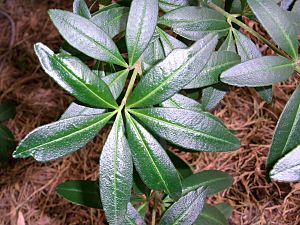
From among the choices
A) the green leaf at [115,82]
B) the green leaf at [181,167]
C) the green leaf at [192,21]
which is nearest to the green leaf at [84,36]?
the green leaf at [115,82]

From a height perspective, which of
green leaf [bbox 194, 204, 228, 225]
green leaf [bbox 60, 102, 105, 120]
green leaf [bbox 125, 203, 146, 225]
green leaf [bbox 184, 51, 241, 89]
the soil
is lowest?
the soil

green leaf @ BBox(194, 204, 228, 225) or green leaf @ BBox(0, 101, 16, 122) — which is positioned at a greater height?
green leaf @ BBox(194, 204, 228, 225)

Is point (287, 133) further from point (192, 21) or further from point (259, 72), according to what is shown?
point (192, 21)

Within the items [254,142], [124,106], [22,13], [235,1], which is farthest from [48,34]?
[124,106]

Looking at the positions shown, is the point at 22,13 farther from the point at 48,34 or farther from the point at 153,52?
the point at 153,52

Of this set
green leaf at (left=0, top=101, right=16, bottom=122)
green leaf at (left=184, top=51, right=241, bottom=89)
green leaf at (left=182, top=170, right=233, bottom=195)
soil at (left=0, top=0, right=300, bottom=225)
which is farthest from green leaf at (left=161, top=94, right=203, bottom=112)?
green leaf at (left=0, top=101, right=16, bottom=122)

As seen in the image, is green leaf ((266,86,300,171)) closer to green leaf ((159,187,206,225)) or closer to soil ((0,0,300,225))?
green leaf ((159,187,206,225))
